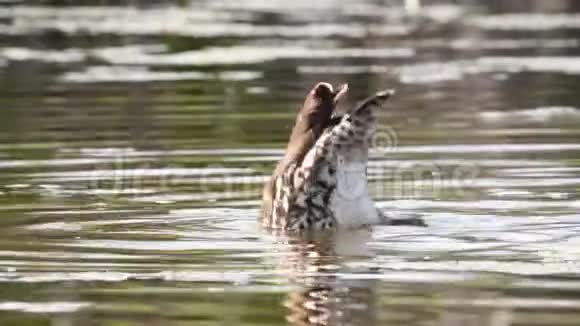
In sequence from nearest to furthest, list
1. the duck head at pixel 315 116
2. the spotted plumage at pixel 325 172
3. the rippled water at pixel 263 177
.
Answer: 1. the rippled water at pixel 263 177
2. the spotted plumage at pixel 325 172
3. the duck head at pixel 315 116

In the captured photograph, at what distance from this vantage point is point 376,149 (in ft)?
43.9

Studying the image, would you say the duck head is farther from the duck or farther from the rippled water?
the rippled water

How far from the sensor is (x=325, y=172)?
1002 centimetres

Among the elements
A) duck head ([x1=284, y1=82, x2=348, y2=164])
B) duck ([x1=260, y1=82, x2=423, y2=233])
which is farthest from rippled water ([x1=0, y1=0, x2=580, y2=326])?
duck head ([x1=284, y1=82, x2=348, y2=164])

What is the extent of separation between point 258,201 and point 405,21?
639 inches

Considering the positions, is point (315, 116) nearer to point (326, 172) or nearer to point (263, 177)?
point (326, 172)

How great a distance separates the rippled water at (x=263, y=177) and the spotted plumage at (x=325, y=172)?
8.0 inches

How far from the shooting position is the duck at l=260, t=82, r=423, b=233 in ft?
32.2

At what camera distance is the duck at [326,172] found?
983 centimetres

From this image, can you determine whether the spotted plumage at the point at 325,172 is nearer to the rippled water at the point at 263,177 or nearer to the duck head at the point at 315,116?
the duck head at the point at 315,116

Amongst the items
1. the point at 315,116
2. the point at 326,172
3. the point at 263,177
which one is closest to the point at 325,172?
the point at 326,172

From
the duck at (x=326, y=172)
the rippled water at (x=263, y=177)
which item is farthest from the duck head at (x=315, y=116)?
the rippled water at (x=263, y=177)

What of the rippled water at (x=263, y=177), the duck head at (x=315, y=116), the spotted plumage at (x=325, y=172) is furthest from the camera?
the duck head at (x=315, y=116)

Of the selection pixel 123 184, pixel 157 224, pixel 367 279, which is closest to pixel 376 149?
pixel 123 184
